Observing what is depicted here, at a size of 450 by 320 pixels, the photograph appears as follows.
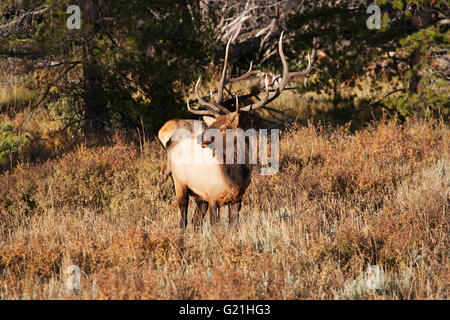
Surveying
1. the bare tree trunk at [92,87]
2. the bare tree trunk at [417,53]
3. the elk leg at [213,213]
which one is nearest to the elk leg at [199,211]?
the elk leg at [213,213]

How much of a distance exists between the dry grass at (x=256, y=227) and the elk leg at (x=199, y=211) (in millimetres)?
205

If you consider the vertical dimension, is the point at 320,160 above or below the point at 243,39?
below

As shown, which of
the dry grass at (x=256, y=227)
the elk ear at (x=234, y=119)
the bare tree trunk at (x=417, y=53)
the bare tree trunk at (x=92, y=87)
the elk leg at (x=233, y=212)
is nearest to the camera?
the dry grass at (x=256, y=227)

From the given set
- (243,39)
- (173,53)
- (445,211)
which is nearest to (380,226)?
(445,211)

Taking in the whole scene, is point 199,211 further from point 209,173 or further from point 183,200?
point 209,173

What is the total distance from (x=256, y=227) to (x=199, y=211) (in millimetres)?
683

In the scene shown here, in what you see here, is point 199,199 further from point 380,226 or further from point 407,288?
point 407,288

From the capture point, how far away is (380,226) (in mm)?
5320

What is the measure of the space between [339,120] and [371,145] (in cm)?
230

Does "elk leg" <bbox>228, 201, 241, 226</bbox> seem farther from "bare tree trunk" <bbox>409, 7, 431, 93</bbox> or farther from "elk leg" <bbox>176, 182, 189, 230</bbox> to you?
"bare tree trunk" <bbox>409, 7, 431, 93</bbox>

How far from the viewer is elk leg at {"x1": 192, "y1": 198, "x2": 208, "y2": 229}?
5.83 meters

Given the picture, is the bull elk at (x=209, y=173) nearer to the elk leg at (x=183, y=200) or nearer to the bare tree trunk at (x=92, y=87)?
the elk leg at (x=183, y=200)

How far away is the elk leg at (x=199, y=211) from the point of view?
5.83 m

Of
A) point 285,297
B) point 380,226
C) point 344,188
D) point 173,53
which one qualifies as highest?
point 173,53
